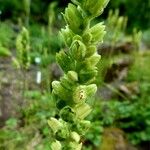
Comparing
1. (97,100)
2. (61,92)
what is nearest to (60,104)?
(61,92)

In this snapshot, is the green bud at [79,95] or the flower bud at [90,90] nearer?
the green bud at [79,95]

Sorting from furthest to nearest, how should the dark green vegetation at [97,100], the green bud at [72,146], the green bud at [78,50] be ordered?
the dark green vegetation at [97,100], the green bud at [72,146], the green bud at [78,50]

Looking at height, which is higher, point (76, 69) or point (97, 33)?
point (97, 33)

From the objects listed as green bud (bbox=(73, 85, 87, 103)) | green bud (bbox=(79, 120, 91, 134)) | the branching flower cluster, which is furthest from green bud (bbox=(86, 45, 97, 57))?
green bud (bbox=(79, 120, 91, 134))

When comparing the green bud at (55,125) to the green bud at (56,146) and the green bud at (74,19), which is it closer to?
the green bud at (56,146)

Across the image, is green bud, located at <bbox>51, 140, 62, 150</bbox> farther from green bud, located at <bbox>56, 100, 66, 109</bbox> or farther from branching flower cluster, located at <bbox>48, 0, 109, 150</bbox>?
green bud, located at <bbox>56, 100, 66, 109</bbox>

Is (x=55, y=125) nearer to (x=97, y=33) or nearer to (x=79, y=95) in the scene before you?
(x=79, y=95)

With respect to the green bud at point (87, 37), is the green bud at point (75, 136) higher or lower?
lower

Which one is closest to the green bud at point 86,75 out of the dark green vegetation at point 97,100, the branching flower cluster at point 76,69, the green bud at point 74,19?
the branching flower cluster at point 76,69

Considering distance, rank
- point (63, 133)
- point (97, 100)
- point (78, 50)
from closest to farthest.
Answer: point (78, 50)
point (63, 133)
point (97, 100)
